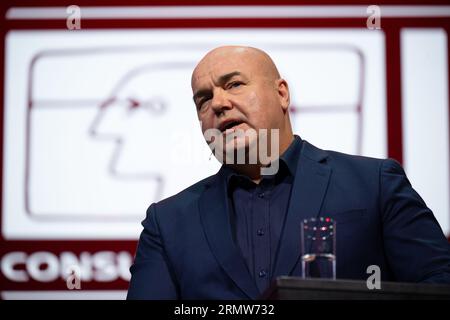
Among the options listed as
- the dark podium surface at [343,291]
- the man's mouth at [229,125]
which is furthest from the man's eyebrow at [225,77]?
the dark podium surface at [343,291]

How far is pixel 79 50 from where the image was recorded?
327 cm

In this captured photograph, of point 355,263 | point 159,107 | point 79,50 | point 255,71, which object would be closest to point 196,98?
point 255,71

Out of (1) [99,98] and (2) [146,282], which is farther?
(1) [99,98]

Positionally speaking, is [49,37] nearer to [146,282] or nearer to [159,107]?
[159,107]

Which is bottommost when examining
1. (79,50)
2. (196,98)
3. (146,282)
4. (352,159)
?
(146,282)

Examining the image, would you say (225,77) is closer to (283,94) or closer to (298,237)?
(283,94)

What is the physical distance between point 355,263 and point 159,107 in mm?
1311

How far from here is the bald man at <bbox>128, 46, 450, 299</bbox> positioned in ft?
6.75

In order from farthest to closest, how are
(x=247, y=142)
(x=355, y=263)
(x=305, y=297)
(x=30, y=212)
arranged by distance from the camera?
(x=30, y=212)
(x=247, y=142)
(x=355, y=263)
(x=305, y=297)

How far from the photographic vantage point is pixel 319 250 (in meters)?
1.81

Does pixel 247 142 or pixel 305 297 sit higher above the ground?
pixel 247 142

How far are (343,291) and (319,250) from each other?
0.94 feet

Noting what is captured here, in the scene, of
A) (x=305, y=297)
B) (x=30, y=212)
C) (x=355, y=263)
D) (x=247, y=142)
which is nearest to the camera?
(x=305, y=297)

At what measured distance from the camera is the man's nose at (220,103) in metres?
2.25
